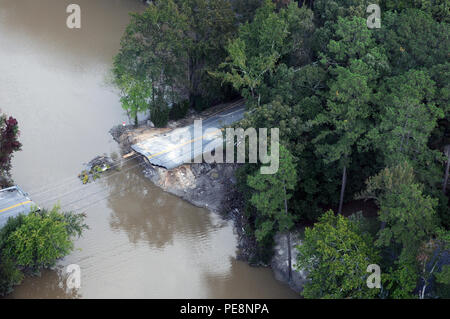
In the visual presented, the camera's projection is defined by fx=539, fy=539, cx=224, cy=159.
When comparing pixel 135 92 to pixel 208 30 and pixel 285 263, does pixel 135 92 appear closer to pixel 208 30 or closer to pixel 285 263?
pixel 208 30

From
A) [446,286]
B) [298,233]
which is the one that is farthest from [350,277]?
[298,233]

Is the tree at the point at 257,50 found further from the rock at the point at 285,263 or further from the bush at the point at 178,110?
the rock at the point at 285,263

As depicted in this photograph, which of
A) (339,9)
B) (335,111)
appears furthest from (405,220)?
(339,9)

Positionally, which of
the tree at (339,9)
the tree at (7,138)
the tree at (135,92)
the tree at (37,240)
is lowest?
the tree at (37,240)

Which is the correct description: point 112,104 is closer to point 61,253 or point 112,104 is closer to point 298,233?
point 61,253

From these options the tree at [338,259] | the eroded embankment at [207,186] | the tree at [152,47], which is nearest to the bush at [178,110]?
the tree at [152,47]

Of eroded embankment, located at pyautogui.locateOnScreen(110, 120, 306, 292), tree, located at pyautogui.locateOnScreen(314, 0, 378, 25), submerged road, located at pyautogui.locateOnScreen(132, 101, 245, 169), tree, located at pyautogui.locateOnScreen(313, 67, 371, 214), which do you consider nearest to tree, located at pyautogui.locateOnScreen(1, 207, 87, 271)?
eroded embankment, located at pyautogui.locateOnScreen(110, 120, 306, 292)
